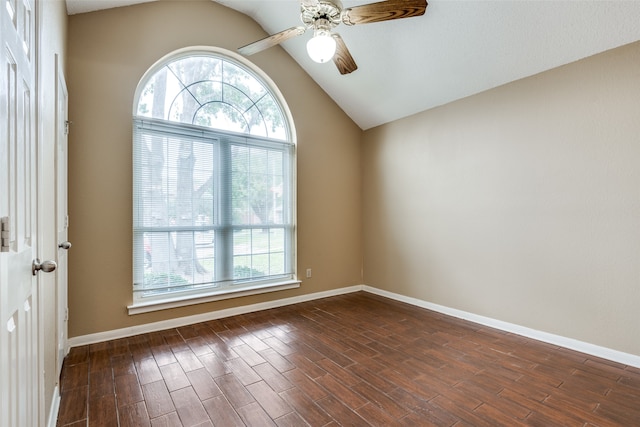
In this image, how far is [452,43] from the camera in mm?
2865

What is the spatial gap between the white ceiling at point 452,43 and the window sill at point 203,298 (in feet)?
8.62

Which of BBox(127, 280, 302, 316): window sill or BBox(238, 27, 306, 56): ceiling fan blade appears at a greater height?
BBox(238, 27, 306, 56): ceiling fan blade

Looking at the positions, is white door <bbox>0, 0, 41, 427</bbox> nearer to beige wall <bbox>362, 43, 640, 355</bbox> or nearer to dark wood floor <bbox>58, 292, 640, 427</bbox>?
dark wood floor <bbox>58, 292, 640, 427</bbox>

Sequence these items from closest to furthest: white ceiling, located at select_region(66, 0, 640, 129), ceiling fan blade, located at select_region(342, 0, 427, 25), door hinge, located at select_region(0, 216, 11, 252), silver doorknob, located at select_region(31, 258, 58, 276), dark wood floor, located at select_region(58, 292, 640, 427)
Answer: door hinge, located at select_region(0, 216, 11, 252) < silver doorknob, located at select_region(31, 258, 58, 276) < dark wood floor, located at select_region(58, 292, 640, 427) < ceiling fan blade, located at select_region(342, 0, 427, 25) < white ceiling, located at select_region(66, 0, 640, 129)

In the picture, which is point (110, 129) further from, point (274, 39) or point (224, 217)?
Result: point (274, 39)

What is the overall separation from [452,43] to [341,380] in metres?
3.05

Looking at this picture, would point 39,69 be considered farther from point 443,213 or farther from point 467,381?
point 443,213

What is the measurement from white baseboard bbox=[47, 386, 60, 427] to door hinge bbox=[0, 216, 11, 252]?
1.32m

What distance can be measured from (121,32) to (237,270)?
2.64 metres

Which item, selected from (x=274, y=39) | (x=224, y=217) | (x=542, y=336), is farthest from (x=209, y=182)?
(x=542, y=336)

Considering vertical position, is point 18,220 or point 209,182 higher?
point 209,182

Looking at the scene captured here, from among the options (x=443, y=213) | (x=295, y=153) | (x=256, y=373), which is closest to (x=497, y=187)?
(x=443, y=213)

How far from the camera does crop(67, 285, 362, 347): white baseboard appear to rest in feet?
8.98

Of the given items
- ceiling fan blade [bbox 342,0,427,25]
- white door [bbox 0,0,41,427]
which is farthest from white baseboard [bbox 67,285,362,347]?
ceiling fan blade [bbox 342,0,427,25]
